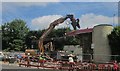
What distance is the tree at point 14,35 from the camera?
85562mm

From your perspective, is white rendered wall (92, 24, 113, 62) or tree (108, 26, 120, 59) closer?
tree (108, 26, 120, 59)

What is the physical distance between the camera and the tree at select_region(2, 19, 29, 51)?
85.6 m

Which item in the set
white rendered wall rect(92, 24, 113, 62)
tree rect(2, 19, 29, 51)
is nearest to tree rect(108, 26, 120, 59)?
white rendered wall rect(92, 24, 113, 62)

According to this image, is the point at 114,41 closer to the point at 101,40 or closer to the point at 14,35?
the point at 101,40

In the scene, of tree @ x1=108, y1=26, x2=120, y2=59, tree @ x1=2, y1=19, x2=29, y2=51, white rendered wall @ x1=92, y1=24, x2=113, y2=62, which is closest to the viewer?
tree @ x1=108, y1=26, x2=120, y2=59

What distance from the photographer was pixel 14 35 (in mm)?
90750

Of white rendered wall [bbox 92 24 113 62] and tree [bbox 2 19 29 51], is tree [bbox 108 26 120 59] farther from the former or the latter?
tree [bbox 2 19 29 51]

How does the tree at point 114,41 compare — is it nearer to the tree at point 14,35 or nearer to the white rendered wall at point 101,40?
the white rendered wall at point 101,40

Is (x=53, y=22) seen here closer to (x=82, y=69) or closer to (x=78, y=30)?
(x=78, y=30)

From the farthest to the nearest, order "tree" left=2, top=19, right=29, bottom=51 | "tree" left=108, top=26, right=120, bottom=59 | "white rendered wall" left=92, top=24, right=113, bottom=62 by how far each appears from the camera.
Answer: "tree" left=2, top=19, right=29, bottom=51, "white rendered wall" left=92, top=24, right=113, bottom=62, "tree" left=108, top=26, right=120, bottom=59

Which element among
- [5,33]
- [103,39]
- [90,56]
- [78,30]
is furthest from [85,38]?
[5,33]

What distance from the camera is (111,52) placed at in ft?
139

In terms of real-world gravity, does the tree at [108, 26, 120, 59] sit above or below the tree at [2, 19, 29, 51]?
below

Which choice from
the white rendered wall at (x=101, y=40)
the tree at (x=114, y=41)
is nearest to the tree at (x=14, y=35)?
the white rendered wall at (x=101, y=40)
